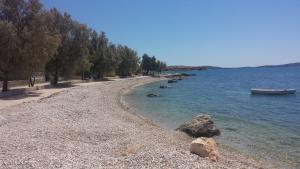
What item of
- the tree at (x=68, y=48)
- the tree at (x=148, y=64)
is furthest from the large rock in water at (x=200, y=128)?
the tree at (x=148, y=64)

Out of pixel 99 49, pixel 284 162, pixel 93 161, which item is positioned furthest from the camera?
pixel 99 49

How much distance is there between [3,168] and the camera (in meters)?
11.2

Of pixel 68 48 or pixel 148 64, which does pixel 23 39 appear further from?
pixel 148 64

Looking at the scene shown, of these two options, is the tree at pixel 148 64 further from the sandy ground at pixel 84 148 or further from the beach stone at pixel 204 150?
the beach stone at pixel 204 150

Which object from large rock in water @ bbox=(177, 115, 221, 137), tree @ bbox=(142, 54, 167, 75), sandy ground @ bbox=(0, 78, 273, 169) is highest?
tree @ bbox=(142, 54, 167, 75)

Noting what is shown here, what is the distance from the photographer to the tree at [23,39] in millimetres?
39562

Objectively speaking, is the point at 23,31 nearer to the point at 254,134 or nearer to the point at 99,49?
the point at 254,134

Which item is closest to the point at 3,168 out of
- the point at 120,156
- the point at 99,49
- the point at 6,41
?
the point at 120,156

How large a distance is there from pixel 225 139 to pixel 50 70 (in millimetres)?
43273

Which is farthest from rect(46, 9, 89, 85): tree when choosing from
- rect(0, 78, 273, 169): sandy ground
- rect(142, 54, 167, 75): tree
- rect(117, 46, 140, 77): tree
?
rect(142, 54, 167, 75): tree

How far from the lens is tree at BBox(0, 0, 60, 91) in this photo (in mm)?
39562

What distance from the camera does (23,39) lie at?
133 feet

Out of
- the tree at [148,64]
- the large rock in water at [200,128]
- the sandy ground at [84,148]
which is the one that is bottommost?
the large rock in water at [200,128]

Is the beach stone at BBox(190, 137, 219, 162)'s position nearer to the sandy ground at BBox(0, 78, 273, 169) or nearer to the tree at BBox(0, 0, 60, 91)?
the sandy ground at BBox(0, 78, 273, 169)
